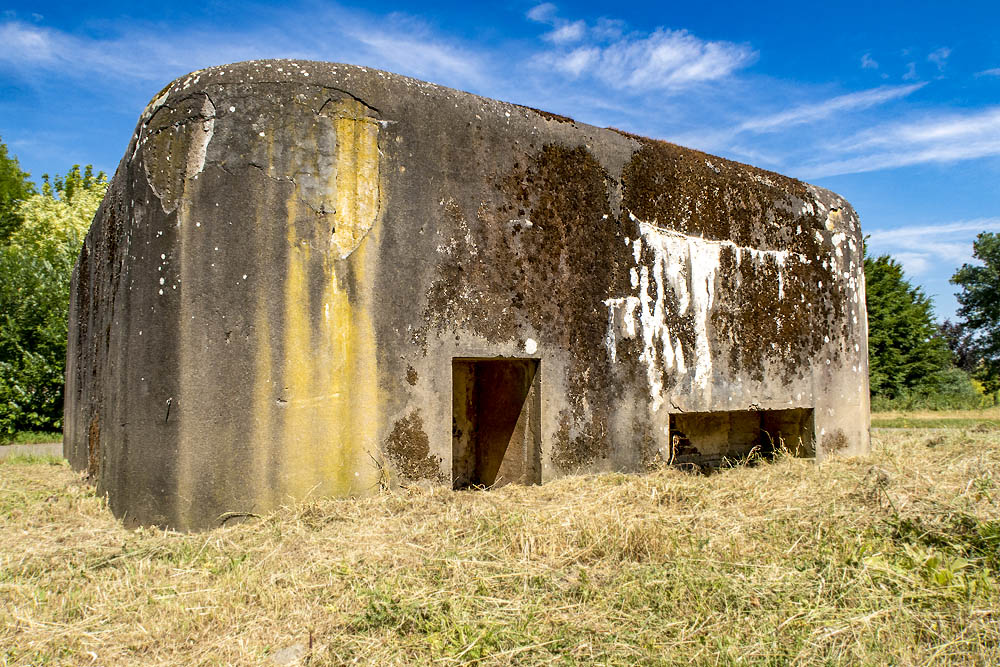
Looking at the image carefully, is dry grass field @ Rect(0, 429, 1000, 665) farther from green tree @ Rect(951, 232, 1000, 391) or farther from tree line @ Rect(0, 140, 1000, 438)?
green tree @ Rect(951, 232, 1000, 391)

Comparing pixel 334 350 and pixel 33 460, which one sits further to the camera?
pixel 33 460

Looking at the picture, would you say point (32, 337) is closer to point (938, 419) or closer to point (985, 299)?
point (938, 419)

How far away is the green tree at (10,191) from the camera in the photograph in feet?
70.8

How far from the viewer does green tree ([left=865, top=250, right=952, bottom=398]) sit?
19.7 m

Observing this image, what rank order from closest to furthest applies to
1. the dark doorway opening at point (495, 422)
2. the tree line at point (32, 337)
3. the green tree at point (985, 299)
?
1. the dark doorway opening at point (495, 422)
2. the tree line at point (32, 337)
3. the green tree at point (985, 299)

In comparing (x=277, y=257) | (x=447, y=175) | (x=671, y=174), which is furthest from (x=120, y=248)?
(x=671, y=174)

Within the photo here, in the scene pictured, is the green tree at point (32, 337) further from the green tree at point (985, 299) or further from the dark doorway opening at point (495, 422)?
the green tree at point (985, 299)

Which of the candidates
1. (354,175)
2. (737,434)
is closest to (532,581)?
(354,175)

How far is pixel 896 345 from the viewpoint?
65.9 ft

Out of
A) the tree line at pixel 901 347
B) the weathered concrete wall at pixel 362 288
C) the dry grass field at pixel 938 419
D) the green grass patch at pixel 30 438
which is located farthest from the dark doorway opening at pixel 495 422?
the tree line at pixel 901 347

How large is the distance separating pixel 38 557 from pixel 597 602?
9.77 ft

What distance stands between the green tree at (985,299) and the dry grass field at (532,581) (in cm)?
3097

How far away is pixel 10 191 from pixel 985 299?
37963mm

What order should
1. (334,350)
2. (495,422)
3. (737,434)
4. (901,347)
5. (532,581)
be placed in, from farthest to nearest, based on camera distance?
(901,347), (737,434), (495,422), (334,350), (532,581)
